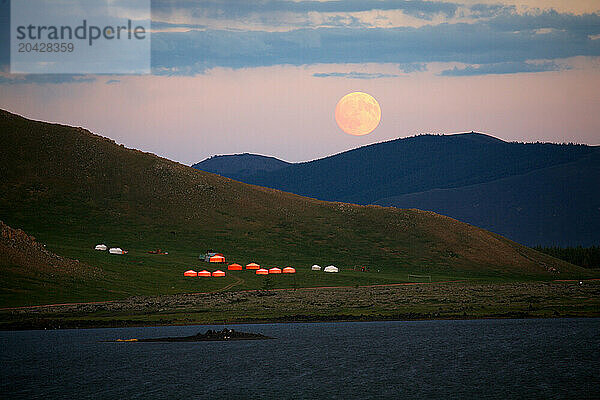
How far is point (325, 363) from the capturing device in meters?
88.4

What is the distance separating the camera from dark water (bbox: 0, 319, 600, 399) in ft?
233

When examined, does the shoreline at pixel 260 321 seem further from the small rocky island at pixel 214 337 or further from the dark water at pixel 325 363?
the small rocky island at pixel 214 337

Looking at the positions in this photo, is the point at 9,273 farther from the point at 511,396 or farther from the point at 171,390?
the point at 511,396

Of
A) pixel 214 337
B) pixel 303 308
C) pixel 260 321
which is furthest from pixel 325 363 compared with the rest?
pixel 303 308

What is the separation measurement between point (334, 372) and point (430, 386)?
13201 millimetres

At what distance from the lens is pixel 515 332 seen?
368 feet

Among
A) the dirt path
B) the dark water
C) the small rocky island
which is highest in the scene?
the dirt path

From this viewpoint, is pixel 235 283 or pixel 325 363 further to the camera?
pixel 235 283

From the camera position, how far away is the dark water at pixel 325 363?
70.9 meters

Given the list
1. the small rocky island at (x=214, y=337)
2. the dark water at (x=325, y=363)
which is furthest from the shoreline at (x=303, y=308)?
the small rocky island at (x=214, y=337)

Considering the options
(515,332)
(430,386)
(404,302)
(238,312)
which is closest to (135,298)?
(238,312)

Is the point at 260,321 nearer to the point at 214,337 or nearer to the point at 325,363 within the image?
the point at 214,337

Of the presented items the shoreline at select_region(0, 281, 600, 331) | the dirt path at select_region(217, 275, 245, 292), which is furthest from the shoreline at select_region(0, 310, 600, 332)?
the dirt path at select_region(217, 275, 245, 292)

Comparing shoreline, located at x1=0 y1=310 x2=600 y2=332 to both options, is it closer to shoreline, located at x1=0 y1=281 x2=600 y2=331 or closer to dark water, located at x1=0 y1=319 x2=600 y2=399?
shoreline, located at x1=0 y1=281 x2=600 y2=331
